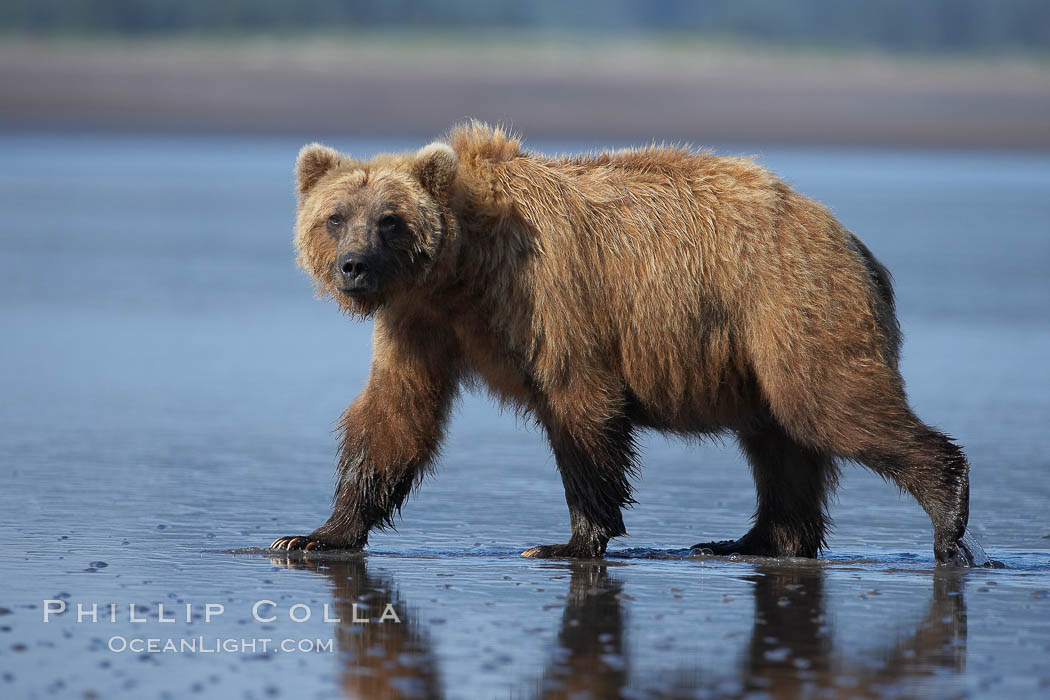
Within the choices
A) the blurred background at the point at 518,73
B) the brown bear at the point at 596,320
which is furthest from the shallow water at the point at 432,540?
the blurred background at the point at 518,73

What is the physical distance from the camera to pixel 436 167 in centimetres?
644

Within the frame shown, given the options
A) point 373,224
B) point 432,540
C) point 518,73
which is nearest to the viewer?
point 373,224

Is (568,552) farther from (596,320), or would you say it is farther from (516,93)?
(516,93)

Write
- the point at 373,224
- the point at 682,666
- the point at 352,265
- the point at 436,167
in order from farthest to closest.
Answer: the point at 436,167, the point at 373,224, the point at 352,265, the point at 682,666

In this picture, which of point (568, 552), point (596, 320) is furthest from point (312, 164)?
point (568, 552)

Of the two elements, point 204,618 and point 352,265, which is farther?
point 352,265

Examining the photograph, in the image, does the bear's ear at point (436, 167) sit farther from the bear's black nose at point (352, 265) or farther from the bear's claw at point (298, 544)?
the bear's claw at point (298, 544)

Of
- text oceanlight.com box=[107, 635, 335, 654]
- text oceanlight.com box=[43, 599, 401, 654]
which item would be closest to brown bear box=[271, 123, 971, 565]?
text oceanlight.com box=[43, 599, 401, 654]

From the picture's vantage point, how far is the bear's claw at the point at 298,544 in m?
6.56

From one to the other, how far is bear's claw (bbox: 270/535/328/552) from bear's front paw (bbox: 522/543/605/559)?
84 centimetres

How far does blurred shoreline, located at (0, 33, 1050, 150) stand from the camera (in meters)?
44.2

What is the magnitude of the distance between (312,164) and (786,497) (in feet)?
7.96

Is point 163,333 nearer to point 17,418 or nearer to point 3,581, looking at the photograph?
point 17,418

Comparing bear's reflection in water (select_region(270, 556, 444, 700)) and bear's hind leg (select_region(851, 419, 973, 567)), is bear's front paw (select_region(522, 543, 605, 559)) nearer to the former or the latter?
bear's reflection in water (select_region(270, 556, 444, 700))
